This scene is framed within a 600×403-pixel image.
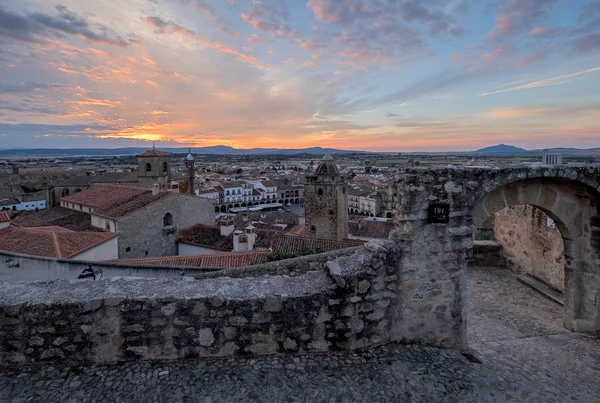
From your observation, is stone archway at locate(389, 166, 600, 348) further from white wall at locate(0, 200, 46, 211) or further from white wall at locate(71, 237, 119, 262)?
white wall at locate(0, 200, 46, 211)

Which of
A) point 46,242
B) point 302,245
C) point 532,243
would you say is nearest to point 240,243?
point 302,245

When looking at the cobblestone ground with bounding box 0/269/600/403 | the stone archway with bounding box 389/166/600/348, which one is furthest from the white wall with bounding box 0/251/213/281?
the stone archway with bounding box 389/166/600/348

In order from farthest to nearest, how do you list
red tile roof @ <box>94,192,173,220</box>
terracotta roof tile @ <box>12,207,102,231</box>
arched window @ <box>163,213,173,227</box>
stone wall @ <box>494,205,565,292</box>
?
terracotta roof tile @ <box>12,207,102,231</box> → arched window @ <box>163,213,173,227</box> → red tile roof @ <box>94,192,173,220</box> → stone wall @ <box>494,205,565,292</box>

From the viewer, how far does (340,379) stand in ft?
12.8

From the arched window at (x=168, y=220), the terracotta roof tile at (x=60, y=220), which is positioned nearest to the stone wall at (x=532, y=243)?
the arched window at (x=168, y=220)

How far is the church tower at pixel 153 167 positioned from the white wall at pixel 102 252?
81.4ft

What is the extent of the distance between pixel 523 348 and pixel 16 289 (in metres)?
6.75

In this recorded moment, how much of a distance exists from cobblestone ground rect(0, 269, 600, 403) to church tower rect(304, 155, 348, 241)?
24.5 m

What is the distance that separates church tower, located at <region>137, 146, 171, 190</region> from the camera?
4734cm

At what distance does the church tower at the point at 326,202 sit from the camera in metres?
29.7

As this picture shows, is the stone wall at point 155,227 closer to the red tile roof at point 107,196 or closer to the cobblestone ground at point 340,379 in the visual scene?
the red tile roof at point 107,196

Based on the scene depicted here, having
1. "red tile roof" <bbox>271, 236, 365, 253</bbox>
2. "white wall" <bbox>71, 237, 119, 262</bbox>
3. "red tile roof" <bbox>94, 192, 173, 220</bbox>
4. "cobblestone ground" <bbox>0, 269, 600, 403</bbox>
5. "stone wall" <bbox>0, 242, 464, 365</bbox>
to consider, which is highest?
"stone wall" <bbox>0, 242, 464, 365</bbox>

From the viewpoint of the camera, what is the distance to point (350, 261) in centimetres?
464

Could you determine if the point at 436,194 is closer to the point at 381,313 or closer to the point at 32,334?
the point at 381,313
